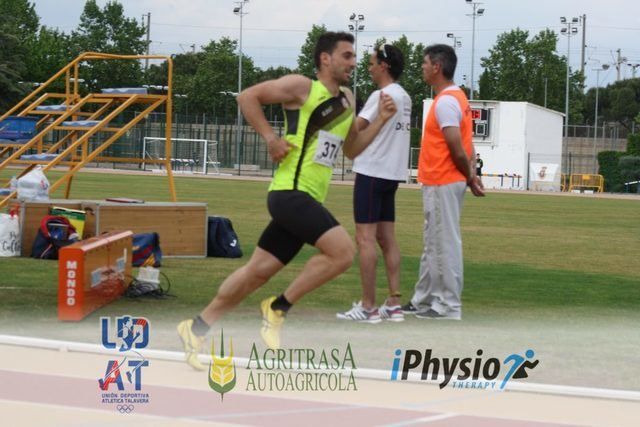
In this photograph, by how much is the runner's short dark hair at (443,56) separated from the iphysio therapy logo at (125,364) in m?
3.12

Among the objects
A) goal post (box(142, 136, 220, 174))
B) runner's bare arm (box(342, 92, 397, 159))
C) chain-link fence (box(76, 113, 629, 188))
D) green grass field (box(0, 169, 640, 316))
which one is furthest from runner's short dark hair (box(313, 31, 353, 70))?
goal post (box(142, 136, 220, 174))

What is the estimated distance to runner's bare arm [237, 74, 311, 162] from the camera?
23.2 feet

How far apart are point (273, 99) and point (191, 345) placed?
1514 mm

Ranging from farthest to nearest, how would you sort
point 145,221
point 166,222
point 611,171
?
point 611,171 < point 166,222 < point 145,221

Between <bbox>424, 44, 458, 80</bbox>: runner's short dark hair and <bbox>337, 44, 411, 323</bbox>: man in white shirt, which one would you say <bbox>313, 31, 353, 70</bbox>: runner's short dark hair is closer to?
<bbox>337, 44, 411, 323</bbox>: man in white shirt

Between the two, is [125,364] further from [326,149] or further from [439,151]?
[439,151]

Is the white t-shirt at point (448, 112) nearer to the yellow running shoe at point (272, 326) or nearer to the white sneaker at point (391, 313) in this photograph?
the white sneaker at point (391, 313)

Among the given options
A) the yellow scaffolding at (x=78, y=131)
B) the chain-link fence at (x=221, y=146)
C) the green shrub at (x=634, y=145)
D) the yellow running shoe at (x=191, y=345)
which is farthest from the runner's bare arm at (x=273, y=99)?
the green shrub at (x=634, y=145)

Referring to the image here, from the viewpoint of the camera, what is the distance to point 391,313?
9.51m

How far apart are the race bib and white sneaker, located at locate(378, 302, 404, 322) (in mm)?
2405

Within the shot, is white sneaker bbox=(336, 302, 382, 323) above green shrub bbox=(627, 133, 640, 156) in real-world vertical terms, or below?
below

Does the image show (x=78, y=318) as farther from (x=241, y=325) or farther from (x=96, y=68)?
(x=96, y=68)

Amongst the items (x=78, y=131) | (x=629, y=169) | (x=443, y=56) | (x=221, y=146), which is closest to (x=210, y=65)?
(x=221, y=146)

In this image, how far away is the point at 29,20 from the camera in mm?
109938
